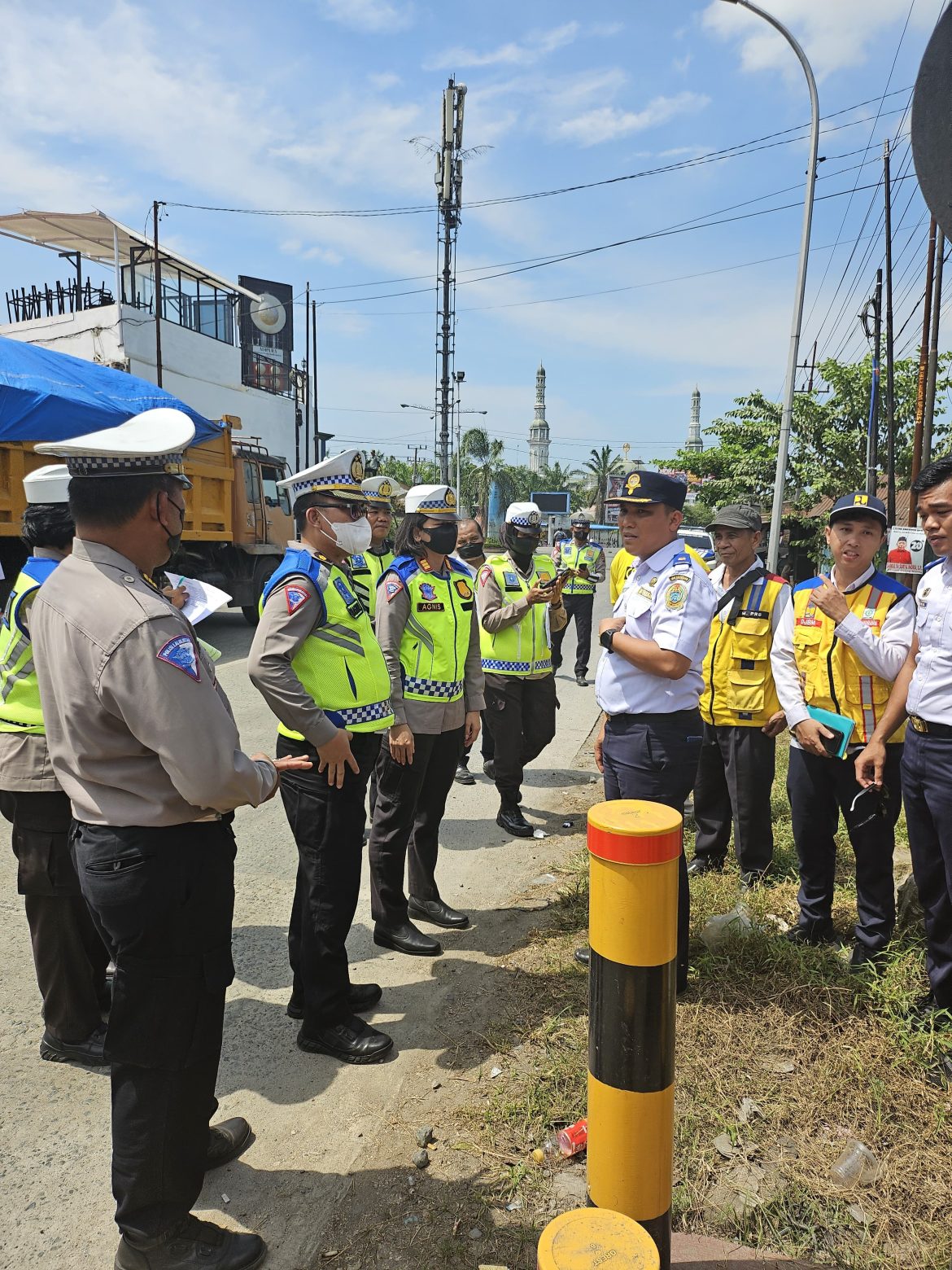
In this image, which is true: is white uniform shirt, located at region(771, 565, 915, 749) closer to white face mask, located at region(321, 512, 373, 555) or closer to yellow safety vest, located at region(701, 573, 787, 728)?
yellow safety vest, located at region(701, 573, 787, 728)

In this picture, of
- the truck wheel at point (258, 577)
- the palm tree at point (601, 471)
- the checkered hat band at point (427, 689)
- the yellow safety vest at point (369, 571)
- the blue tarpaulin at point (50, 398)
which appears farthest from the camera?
the palm tree at point (601, 471)

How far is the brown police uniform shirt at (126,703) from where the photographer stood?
5.80 ft

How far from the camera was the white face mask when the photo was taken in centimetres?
303

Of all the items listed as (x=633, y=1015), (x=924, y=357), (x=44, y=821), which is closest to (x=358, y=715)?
(x=44, y=821)

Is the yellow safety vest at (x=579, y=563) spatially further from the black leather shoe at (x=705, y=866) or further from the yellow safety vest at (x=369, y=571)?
the black leather shoe at (x=705, y=866)

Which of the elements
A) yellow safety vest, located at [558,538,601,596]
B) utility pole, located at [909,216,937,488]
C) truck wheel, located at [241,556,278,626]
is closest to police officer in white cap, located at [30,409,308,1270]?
yellow safety vest, located at [558,538,601,596]

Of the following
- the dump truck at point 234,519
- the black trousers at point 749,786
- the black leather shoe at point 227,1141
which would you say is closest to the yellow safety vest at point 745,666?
the black trousers at point 749,786

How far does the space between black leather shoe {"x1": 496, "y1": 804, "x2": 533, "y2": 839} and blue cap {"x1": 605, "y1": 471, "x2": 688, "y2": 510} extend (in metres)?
2.69

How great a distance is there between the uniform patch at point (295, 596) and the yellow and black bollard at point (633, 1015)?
1446mm

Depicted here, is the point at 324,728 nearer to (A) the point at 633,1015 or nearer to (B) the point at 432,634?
(B) the point at 432,634

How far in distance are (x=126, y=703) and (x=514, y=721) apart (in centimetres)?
366

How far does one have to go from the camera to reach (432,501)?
3963mm

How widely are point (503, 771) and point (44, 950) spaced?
297 centimetres

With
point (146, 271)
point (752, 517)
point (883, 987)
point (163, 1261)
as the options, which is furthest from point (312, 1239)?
point (146, 271)
